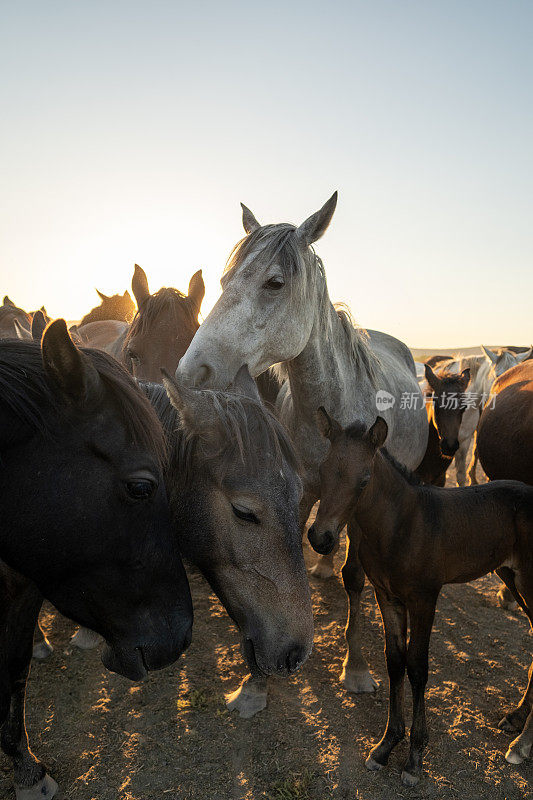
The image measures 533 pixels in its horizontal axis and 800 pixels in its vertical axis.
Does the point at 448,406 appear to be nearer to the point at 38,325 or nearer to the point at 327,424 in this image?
the point at 327,424

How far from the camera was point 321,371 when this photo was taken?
3344mm

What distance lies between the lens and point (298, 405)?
3480 mm

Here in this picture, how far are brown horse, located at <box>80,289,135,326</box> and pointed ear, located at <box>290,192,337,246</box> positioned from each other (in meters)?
4.68

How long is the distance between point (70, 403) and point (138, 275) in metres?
2.85

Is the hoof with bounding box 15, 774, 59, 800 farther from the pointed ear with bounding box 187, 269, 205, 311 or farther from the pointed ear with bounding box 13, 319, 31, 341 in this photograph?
the pointed ear with bounding box 187, 269, 205, 311

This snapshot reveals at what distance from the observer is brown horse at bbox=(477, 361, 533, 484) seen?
157 inches

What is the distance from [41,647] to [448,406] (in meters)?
4.90

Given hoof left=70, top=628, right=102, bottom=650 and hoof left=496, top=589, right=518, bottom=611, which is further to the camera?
hoof left=496, top=589, right=518, bottom=611

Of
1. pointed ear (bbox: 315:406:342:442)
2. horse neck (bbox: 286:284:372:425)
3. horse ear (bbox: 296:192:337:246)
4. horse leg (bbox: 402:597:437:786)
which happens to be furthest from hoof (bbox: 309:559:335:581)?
horse ear (bbox: 296:192:337:246)

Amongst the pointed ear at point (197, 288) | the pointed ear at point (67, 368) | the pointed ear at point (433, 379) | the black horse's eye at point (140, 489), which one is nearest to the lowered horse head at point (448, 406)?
the pointed ear at point (433, 379)

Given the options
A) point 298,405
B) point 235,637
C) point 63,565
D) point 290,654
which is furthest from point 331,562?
A: point 63,565

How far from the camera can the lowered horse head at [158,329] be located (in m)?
3.60

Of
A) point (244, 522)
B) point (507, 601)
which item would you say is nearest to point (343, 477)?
point (244, 522)

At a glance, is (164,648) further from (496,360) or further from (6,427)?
(496,360)
